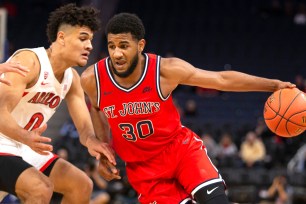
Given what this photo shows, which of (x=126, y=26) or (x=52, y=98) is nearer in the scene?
(x=126, y=26)

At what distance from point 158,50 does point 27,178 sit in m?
14.6

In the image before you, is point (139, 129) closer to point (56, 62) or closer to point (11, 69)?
point (56, 62)

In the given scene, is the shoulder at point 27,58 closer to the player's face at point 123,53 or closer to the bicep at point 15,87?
the bicep at point 15,87

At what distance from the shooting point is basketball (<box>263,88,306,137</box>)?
528cm

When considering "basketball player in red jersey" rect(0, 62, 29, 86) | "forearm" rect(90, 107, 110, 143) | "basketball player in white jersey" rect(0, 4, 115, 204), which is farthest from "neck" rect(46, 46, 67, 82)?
"basketball player in red jersey" rect(0, 62, 29, 86)

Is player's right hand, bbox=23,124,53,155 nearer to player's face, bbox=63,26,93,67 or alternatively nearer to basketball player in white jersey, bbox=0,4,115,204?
basketball player in white jersey, bbox=0,4,115,204

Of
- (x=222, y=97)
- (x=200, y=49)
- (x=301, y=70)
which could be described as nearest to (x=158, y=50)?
(x=200, y=49)

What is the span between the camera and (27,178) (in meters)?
4.79

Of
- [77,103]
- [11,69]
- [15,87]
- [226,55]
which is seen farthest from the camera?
[226,55]

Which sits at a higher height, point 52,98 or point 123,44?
point 123,44

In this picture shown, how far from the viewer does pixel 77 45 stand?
5.29 meters

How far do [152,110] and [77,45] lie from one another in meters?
0.83

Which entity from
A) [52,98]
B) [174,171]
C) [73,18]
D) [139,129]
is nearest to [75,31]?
[73,18]

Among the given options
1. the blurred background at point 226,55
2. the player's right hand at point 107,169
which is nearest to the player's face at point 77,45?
the player's right hand at point 107,169
